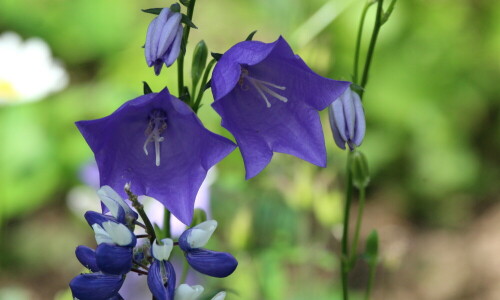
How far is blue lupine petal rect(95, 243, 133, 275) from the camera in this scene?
1.19m

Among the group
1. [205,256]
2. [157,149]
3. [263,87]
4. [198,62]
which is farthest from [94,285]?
[263,87]

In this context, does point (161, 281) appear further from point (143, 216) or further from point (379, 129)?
point (379, 129)

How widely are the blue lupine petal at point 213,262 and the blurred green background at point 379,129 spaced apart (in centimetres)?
213

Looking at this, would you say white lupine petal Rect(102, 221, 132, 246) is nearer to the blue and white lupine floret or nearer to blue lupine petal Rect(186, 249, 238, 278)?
the blue and white lupine floret

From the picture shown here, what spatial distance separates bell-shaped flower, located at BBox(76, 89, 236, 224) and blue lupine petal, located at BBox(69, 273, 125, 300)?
1.00 ft

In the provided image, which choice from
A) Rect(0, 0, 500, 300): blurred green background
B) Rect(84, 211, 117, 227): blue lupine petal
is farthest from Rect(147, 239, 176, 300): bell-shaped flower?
Rect(0, 0, 500, 300): blurred green background

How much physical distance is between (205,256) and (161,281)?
9 centimetres

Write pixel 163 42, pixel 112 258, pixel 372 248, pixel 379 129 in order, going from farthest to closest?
pixel 379 129, pixel 372 248, pixel 163 42, pixel 112 258

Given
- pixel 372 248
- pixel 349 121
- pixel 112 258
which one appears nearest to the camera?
pixel 112 258

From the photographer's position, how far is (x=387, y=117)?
3.82 meters

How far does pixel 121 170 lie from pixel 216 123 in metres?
1.92

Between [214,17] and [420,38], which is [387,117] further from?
[214,17]

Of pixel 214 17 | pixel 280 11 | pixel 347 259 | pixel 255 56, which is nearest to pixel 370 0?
pixel 255 56

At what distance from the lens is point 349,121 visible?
1537 mm
